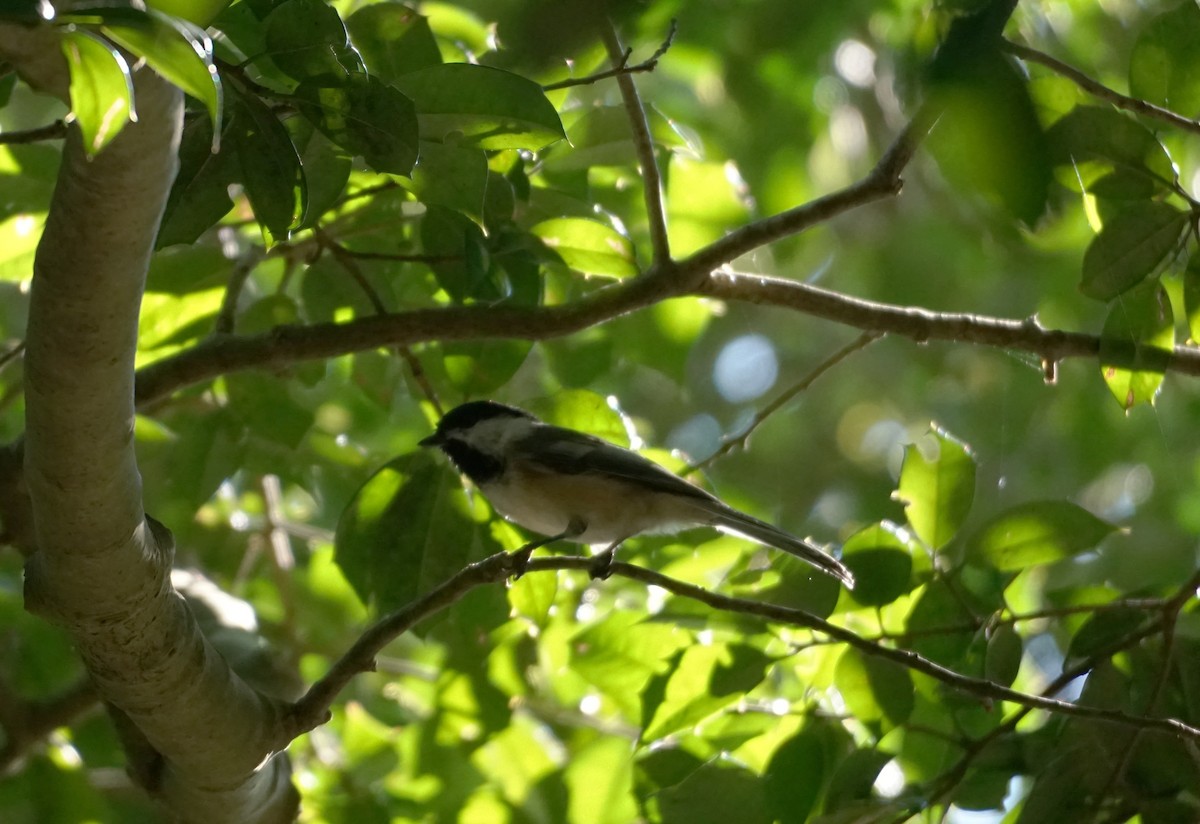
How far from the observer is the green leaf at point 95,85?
98 cm

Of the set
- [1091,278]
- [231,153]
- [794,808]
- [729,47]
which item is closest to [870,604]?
[794,808]

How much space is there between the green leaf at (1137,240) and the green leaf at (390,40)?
120 centimetres

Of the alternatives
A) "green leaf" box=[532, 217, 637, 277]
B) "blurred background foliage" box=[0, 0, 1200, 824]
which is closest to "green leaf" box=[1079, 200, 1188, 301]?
"blurred background foliage" box=[0, 0, 1200, 824]

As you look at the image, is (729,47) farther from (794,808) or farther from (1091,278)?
(794,808)

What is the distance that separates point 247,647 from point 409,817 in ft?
2.12

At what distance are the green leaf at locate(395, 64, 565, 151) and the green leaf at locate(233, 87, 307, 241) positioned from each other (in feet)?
0.73

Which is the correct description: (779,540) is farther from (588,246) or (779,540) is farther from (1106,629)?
(588,246)

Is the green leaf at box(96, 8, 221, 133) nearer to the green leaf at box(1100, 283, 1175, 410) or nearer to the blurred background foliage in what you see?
the blurred background foliage

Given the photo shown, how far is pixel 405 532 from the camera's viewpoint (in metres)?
2.41

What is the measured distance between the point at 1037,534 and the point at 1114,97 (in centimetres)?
82

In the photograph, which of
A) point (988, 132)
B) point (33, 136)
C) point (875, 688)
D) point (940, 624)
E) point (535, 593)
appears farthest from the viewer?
point (535, 593)

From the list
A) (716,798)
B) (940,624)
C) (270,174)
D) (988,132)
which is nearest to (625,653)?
(716,798)

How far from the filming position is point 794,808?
2.04m

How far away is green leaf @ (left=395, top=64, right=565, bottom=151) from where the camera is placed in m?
1.75
